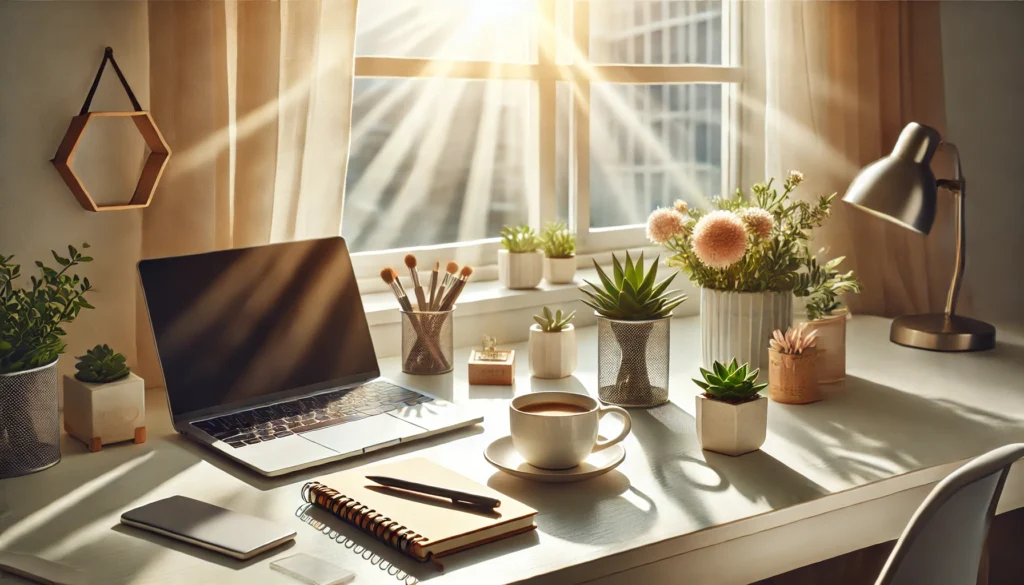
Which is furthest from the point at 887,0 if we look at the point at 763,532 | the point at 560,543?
the point at 560,543

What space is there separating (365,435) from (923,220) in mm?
1035

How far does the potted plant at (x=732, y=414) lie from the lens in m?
1.29

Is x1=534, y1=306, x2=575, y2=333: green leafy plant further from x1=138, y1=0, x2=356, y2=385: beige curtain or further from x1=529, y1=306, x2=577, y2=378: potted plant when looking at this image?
x1=138, y1=0, x2=356, y2=385: beige curtain

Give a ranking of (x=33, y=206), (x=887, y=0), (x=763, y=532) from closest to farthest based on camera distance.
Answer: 1. (x=763, y=532)
2. (x=33, y=206)
3. (x=887, y=0)

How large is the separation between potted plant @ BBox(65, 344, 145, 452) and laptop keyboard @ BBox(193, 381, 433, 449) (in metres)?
0.08

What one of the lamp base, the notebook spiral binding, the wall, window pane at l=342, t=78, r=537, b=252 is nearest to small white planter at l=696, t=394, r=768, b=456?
the notebook spiral binding

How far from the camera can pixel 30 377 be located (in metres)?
1.22

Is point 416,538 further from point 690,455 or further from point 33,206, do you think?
point 33,206

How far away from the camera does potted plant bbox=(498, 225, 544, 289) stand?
6.69ft

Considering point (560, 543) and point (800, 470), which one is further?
point (800, 470)

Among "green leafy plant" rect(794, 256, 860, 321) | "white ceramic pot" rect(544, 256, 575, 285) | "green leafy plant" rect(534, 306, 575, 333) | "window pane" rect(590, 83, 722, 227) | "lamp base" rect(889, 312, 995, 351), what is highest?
"window pane" rect(590, 83, 722, 227)

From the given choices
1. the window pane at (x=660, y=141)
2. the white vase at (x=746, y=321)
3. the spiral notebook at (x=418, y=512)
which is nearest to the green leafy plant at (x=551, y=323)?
the white vase at (x=746, y=321)

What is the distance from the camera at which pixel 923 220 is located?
5.65ft

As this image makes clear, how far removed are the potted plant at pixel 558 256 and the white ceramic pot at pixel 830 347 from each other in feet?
2.02
